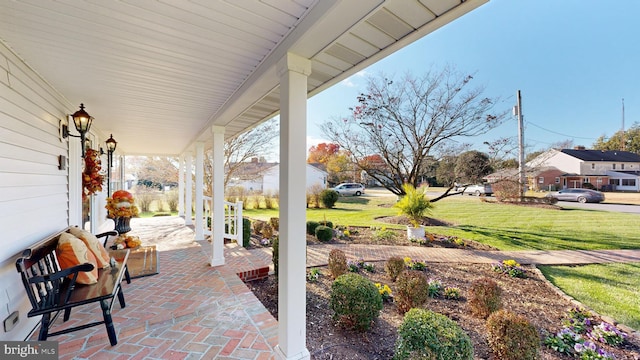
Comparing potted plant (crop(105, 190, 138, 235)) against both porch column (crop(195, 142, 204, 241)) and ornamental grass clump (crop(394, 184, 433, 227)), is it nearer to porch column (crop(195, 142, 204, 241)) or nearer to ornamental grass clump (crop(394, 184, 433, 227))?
porch column (crop(195, 142, 204, 241))

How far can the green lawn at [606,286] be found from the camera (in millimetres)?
3188

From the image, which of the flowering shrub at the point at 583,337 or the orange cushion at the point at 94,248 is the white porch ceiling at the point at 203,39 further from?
the flowering shrub at the point at 583,337

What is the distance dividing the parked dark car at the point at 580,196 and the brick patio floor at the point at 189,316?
10.5m

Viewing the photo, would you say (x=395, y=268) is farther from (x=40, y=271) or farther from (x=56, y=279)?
(x=40, y=271)

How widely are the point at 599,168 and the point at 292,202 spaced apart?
80.5 feet

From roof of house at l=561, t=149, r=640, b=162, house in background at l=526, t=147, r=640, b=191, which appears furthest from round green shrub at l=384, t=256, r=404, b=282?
roof of house at l=561, t=149, r=640, b=162

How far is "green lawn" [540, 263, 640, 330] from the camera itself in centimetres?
319

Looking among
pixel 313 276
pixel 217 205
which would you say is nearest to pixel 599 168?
pixel 313 276

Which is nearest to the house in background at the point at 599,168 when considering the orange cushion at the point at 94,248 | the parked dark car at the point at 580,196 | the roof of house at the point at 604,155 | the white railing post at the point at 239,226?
the roof of house at the point at 604,155

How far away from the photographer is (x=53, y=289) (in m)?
2.04

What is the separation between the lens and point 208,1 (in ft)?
4.56

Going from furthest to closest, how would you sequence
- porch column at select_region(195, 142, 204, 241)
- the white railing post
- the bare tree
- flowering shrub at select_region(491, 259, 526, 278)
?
the bare tree → porch column at select_region(195, 142, 204, 241) → the white railing post → flowering shrub at select_region(491, 259, 526, 278)

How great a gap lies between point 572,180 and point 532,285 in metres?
19.5

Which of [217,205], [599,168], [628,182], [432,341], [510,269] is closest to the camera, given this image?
[432,341]
